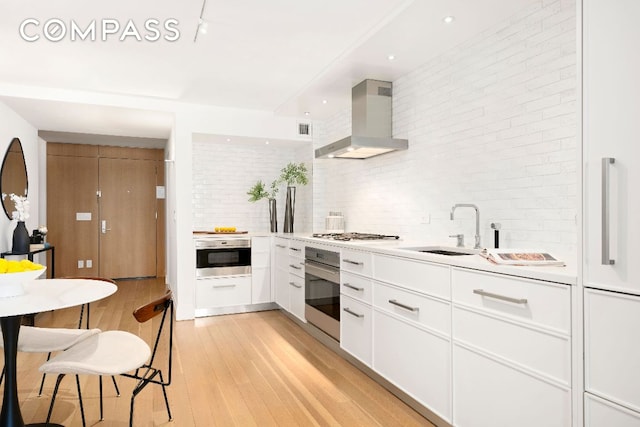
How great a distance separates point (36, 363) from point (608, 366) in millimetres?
3860

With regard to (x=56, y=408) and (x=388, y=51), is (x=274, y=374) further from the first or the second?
(x=388, y=51)

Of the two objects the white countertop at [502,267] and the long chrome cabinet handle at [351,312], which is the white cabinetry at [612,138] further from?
the long chrome cabinet handle at [351,312]

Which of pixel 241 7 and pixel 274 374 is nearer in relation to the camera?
pixel 241 7

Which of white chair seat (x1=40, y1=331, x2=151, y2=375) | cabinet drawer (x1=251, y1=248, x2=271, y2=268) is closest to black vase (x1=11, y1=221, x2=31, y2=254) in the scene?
cabinet drawer (x1=251, y1=248, x2=271, y2=268)

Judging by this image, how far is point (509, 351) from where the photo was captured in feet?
5.94

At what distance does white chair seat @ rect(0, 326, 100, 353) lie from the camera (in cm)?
226

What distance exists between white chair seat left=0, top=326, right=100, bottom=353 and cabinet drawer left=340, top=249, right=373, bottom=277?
1.76 meters

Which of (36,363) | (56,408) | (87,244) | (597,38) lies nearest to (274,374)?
(56,408)

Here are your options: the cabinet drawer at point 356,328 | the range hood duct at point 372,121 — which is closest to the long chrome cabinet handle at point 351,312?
the cabinet drawer at point 356,328

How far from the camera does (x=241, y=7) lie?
2684mm

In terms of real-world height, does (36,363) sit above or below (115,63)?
below

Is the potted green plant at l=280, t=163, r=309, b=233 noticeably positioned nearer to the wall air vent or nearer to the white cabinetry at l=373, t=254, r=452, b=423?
the wall air vent

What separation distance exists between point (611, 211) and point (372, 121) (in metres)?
2.59

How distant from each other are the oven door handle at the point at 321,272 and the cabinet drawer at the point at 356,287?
3.9 inches
